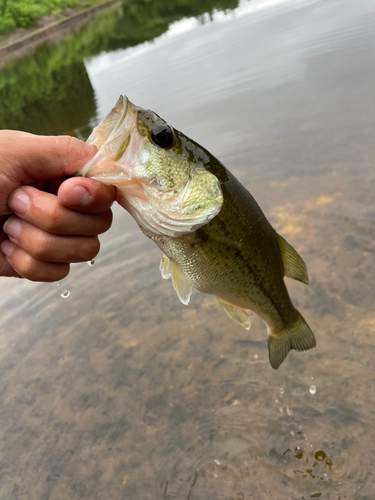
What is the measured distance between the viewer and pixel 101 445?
2.82 meters

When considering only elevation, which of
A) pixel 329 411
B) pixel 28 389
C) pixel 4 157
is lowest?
pixel 329 411

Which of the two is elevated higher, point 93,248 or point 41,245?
point 41,245

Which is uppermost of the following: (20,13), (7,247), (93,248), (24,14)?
(20,13)

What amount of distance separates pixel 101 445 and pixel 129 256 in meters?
2.12

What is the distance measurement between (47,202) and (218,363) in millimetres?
2095

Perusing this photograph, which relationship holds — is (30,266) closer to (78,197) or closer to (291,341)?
(78,197)

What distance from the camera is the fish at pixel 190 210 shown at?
1393 millimetres

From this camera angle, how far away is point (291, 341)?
2182 mm

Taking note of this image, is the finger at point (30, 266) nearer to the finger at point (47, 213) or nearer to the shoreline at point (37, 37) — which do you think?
the finger at point (47, 213)

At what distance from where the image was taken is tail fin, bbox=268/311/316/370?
217cm

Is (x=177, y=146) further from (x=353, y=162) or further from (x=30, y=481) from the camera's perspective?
(x=353, y=162)

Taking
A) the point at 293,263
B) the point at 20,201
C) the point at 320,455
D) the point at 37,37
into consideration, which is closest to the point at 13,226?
the point at 20,201

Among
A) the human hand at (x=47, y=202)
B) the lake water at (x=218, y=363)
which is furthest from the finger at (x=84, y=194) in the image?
the lake water at (x=218, y=363)

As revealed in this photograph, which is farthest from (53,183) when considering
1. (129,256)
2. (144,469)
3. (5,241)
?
(129,256)
